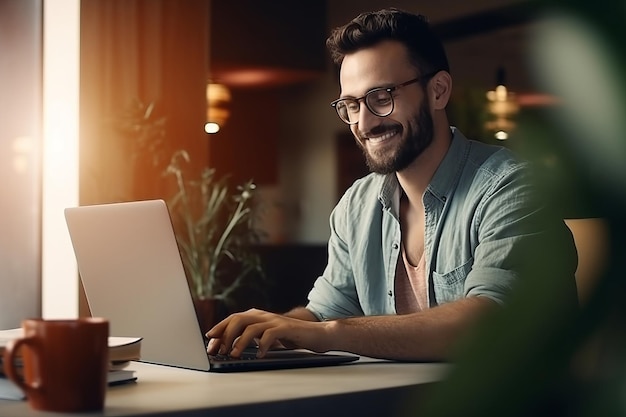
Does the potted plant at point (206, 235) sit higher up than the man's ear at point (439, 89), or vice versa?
the man's ear at point (439, 89)

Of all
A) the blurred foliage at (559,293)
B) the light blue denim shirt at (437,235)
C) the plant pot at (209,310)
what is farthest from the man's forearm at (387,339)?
the plant pot at (209,310)

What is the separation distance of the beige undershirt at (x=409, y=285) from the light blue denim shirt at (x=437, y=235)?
21 mm

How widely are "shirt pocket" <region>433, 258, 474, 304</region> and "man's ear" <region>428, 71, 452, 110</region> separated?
0.47 meters

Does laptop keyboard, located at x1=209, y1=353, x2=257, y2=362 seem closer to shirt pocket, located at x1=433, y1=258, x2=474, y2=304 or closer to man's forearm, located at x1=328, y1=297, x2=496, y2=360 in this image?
Result: man's forearm, located at x1=328, y1=297, x2=496, y2=360

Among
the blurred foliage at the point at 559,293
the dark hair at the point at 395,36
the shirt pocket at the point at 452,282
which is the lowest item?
the shirt pocket at the point at 452,282

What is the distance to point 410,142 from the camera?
2084mm

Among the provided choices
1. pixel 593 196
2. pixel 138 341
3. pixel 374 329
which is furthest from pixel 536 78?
pixel 374 329

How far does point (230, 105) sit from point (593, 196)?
4770 mm

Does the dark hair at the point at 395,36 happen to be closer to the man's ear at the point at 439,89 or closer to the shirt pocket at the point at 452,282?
the man's ear at the point at 439,89

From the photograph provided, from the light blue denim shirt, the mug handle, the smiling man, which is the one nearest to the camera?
the mug handle

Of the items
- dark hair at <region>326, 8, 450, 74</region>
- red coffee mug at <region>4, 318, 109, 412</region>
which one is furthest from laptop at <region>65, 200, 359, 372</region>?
dark hair at <region>326, 8, 450, 74</region>

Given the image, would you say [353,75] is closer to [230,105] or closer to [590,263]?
[590,263]

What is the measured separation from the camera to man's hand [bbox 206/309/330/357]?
1.34 m

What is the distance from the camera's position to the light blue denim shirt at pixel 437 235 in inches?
68.9
